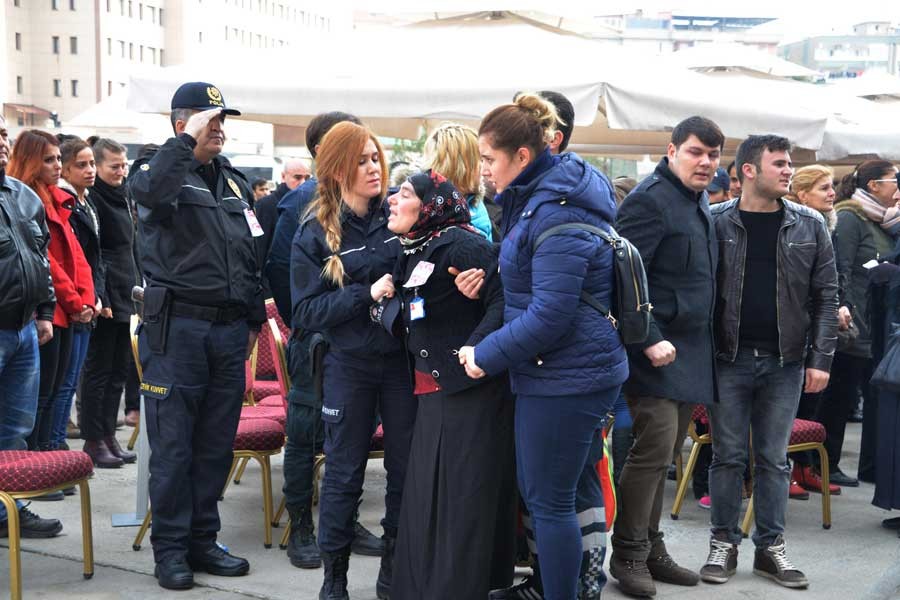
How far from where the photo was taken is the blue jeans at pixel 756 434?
4.84m

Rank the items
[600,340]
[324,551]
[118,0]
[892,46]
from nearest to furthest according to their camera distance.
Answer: [600,340] < [324,551] < [118,0] < [892,46]

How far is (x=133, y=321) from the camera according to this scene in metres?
5.68

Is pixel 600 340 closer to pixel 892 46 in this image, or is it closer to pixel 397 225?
pixel 397 225

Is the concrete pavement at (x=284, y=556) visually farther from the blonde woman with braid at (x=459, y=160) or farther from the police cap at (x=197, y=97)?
the police cap at (x=197, y=97)

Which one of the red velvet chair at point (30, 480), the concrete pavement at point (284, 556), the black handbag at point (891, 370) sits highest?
the black handbag at point (891, 370)

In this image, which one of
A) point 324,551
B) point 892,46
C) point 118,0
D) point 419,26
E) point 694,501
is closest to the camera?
point 324,551

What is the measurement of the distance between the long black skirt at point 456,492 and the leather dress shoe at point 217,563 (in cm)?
99

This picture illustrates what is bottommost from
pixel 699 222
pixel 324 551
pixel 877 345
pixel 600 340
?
pixel 324 551

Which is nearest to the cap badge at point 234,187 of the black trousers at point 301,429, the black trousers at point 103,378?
the black trousers at point 301,429

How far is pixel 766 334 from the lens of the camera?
4.84m

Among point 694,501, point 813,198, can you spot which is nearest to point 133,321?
point 694,501

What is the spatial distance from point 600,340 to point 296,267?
1314 millimetres

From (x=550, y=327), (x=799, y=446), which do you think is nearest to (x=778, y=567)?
(x=799, y=446)

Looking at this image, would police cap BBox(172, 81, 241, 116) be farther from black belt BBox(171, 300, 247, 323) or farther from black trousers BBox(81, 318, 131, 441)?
black trousers BBox(81, 318, 131, 441)
